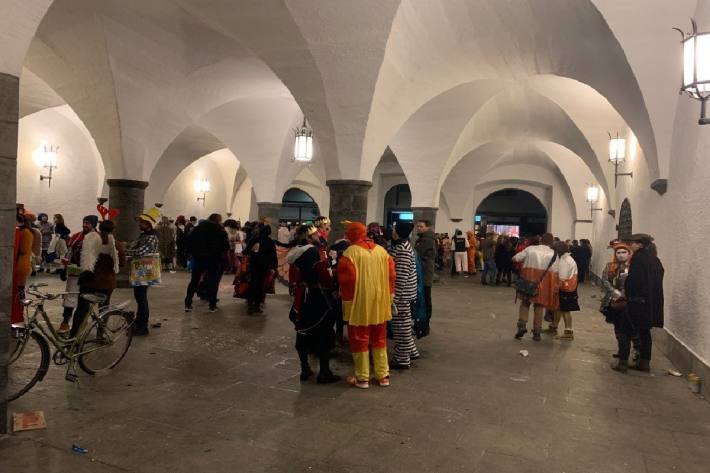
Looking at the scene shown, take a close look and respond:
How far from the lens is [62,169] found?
14.9m

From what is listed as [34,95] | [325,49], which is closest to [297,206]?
[34,95]

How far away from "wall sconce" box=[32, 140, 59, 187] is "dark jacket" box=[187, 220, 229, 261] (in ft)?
31.9

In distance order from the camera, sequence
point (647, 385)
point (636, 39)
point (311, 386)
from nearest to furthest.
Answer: point (311, 386) → point (647, 385) → point (636, 39)

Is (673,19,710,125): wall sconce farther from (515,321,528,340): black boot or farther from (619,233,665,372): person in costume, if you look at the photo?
(515,321,528,340): black boot

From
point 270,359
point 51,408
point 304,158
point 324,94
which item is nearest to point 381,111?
point 324,94

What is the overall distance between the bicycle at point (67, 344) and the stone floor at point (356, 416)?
5.7 inches

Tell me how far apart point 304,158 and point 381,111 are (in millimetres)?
3569

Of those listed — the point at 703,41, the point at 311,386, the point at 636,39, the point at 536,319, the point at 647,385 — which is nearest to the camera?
the point at 703,41

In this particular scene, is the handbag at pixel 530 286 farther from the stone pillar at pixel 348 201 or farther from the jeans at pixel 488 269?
the jeans at pixel 488 269

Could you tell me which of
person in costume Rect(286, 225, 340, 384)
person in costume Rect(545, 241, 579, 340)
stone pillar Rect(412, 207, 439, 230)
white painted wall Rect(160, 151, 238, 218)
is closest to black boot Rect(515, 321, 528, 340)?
person in costume Rect(545, 241, 579, 340)

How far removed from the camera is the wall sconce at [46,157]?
560 inches

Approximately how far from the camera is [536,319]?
264 inches

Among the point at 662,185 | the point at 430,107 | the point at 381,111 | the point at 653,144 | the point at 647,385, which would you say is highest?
the point at 430,107

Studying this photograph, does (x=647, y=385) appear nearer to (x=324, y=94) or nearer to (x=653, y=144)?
(x=653, y=144)
